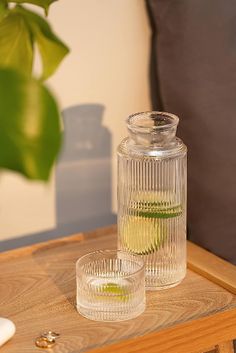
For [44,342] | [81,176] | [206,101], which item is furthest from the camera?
[81,176]

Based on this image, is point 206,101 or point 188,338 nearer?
point 188,338

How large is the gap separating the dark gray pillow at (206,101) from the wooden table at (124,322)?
102 millimetres

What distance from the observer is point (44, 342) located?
0.85 m

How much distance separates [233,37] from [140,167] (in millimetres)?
301

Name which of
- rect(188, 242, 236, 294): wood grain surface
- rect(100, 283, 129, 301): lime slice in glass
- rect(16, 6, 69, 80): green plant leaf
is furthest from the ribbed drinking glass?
rect(16, 6, 69, 80): green plant leaf

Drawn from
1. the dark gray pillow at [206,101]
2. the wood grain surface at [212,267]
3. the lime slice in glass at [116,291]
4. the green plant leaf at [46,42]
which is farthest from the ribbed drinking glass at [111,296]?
the green plant leaf at [46,42]

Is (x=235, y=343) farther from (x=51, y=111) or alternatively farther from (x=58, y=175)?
(x=51, y=111)

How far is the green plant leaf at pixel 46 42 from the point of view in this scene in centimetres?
27

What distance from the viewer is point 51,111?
9.2 inches

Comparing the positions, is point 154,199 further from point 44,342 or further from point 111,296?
point 44,342

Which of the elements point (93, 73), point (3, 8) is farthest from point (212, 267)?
point (3, 8)

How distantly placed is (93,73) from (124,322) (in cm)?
51

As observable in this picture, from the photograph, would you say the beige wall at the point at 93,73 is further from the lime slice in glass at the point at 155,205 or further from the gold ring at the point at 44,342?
the gold ring at the point at 44,342

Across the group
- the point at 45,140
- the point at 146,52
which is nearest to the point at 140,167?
the point at 146,52
